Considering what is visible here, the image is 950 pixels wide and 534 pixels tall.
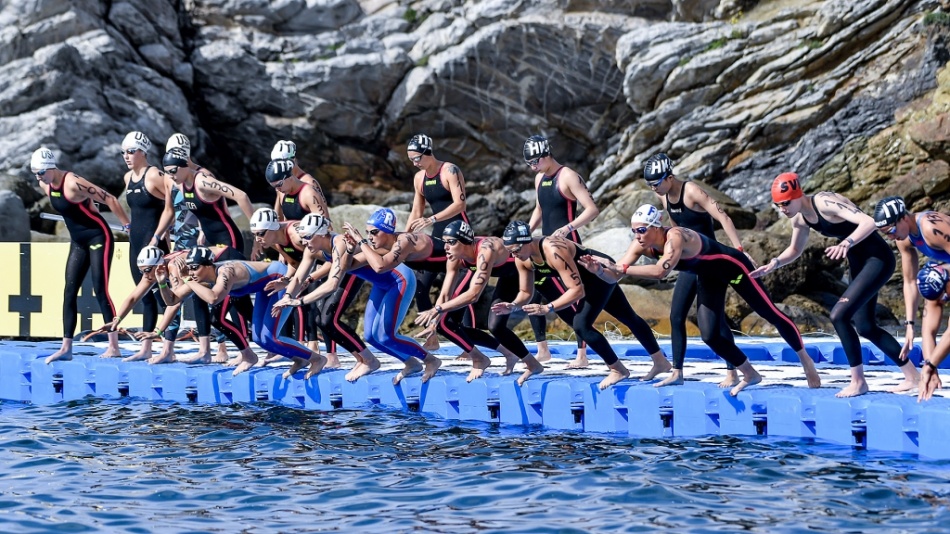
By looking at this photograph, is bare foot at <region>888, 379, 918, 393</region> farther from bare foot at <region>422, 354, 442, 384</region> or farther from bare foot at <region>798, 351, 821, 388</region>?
bare foot at <region>422, 354, 442, 384</region>

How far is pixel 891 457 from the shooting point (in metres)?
8.38

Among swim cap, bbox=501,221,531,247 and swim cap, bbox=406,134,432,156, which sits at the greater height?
swim cap, bbox=406,134,432,156

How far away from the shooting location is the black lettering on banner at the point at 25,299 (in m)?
15.6

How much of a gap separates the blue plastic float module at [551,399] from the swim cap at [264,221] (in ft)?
5.18

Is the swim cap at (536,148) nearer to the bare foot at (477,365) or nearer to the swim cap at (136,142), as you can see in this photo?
the bare foot at (477,365)

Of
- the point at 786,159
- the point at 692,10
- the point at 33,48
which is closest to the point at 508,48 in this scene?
the point at 692,10

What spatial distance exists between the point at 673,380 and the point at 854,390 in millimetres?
1524

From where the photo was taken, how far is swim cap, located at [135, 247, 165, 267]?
11.2 m

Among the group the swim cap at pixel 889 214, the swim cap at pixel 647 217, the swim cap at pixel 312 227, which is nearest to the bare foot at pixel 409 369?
the swim cap at pixel 312 227

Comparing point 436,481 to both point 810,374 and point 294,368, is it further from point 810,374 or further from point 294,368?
point 294,368

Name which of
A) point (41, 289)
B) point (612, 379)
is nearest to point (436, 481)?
point (612, 379)

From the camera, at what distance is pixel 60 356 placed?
1273 cm

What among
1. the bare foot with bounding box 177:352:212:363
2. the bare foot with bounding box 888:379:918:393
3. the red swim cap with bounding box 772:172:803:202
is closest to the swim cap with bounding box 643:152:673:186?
the red swim cap with bounding box 772:172:803:202

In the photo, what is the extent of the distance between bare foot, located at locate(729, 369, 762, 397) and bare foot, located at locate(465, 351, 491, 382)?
2.40 metres
